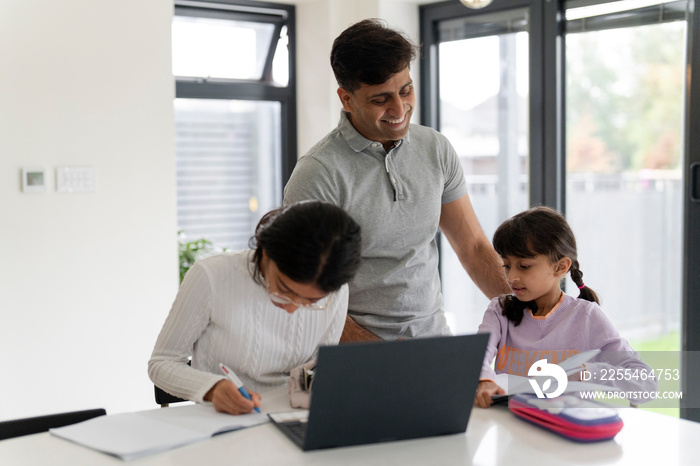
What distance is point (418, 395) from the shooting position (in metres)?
1.38

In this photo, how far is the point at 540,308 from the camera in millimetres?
1957

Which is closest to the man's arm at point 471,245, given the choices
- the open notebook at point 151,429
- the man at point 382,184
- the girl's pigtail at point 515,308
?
the man at point 382,184

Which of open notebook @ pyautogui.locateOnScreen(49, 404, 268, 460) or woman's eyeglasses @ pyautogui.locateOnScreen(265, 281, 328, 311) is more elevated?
woman's eyeglasses @ pyautogui.locateOnScreen(265, 281, 328, 311)

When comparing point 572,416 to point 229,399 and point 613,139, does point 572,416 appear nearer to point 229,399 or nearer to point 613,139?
point 229,399

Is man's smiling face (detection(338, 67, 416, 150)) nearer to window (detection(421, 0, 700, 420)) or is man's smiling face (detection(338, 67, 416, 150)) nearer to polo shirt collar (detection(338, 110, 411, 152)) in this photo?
polo shirt collar (detection(338, 110, 411, 152))

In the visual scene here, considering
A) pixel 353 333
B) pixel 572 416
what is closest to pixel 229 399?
pixel 353 333

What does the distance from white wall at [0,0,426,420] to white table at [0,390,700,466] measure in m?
1.78

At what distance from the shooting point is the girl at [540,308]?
1.86 m

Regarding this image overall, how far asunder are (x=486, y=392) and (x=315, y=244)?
486 millimetres

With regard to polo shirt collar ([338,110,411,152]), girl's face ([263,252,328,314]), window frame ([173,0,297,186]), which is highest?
window frame ([173,0,297,186])

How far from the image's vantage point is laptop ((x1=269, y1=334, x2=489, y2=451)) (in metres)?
1.30

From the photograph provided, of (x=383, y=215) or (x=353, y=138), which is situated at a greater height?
(x=353, y=138)

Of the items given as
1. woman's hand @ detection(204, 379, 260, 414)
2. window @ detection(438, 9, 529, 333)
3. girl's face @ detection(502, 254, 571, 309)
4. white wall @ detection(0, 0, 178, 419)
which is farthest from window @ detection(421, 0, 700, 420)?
woman's hand @ detection(204, 379, 260, 414)

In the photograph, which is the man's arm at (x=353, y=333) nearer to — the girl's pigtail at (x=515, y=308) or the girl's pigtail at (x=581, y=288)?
the girl's pigtail at (x=515, y=308)
